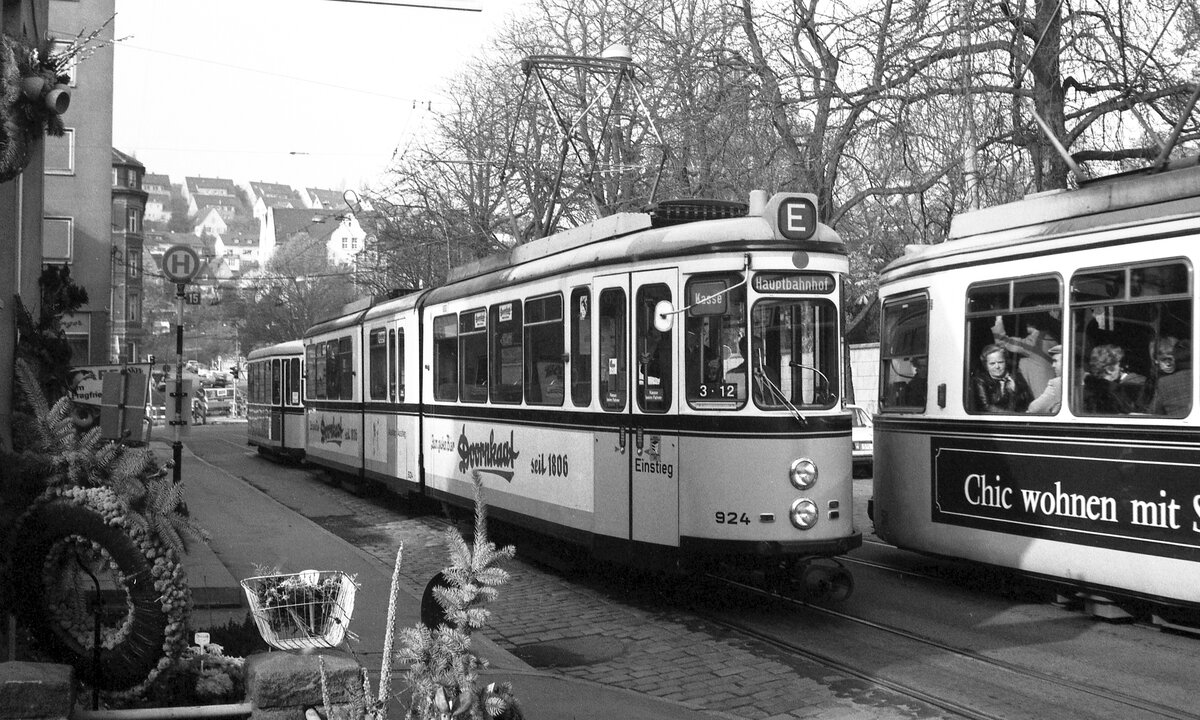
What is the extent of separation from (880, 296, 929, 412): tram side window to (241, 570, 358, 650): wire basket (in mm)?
6986

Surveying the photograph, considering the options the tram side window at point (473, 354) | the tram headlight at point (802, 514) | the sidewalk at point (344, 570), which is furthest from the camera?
the tram side window at point (473, 354)

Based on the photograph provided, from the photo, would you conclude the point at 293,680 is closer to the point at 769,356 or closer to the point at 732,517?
the point at 732,517

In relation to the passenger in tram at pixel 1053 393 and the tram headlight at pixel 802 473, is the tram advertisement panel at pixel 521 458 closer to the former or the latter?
the tram headlight at pixel 802 473

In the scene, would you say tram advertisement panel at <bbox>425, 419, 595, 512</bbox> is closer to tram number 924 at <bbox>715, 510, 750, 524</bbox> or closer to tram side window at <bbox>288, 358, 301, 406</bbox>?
tram number 924 at <bbox>715, 510, 750, 524</bbox>

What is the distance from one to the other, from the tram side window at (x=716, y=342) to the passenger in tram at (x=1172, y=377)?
9.79 feet

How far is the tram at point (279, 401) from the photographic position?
27156mm

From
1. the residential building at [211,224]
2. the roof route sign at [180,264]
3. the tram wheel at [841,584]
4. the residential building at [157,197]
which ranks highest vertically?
the residential building at [157,197]

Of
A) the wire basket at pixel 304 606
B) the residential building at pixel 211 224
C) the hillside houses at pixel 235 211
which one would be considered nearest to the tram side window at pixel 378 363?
the wire basket at pixel 304 606

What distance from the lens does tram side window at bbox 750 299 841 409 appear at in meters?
9.33

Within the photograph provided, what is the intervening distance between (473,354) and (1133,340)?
23.8 feet

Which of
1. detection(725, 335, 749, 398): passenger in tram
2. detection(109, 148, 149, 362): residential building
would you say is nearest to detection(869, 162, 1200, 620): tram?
detection(725, 335, 749, 398): passenger in tram

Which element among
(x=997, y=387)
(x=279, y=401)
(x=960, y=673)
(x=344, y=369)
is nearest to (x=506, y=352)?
(x=997, y=387)

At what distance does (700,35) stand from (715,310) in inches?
689

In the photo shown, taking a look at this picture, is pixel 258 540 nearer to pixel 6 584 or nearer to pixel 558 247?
pixel 558 247
